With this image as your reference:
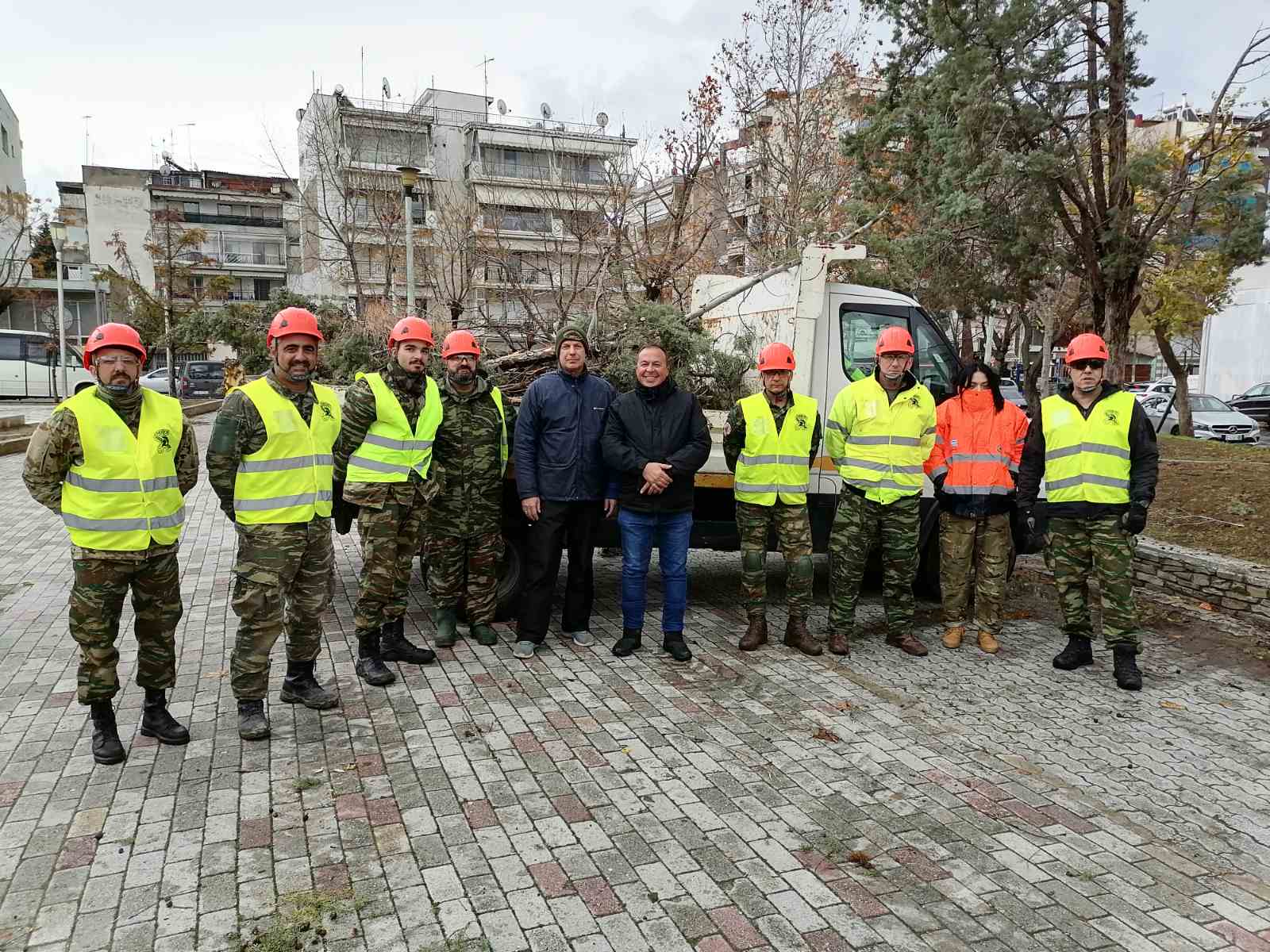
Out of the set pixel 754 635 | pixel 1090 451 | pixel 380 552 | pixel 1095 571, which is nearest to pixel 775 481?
pixel 754 635

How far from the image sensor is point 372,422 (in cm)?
486

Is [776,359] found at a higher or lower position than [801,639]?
higher

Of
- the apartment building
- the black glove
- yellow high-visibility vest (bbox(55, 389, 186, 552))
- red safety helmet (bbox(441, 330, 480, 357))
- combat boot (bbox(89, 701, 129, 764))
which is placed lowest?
combat boot (bbox(89, 701, 129, 764))

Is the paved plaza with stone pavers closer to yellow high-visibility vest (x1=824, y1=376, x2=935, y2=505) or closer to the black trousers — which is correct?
the black trousers

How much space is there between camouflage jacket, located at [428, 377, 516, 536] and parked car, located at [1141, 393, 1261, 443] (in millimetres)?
18606

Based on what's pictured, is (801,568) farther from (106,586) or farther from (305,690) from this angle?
(106,586)

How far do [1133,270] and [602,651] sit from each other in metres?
7.86

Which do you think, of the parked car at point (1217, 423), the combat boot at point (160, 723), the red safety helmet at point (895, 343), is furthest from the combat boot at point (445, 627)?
the parked car at point (1217, 423)

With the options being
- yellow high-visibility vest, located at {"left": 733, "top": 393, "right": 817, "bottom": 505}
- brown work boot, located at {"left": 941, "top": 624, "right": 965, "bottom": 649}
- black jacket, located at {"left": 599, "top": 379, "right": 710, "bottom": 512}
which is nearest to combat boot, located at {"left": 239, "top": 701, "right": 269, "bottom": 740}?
black jacket, located at {"left": 599, "top": 379, "right": 710, "bottom": 512}

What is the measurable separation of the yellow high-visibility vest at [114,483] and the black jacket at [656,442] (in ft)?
7.82

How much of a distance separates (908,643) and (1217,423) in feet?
60.9

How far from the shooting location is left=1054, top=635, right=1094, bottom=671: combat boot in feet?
17.6

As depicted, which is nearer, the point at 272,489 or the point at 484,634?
the point at 272,489

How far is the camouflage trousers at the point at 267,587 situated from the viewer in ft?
13.5
